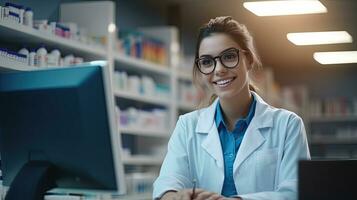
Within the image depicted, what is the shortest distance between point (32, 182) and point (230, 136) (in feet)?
2.59

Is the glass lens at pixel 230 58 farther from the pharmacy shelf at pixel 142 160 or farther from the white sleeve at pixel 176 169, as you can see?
the pharmacy shelf at pixel 142 160

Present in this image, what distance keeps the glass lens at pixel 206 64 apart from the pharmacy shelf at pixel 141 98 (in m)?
2.36

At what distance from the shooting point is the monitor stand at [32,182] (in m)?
1.83

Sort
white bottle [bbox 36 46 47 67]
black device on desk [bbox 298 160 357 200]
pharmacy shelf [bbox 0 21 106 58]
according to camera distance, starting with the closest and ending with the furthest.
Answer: black device on desk [bbox 298 160 357 200], pharmacy shelf [bbox 0 21 106 58], white bottle [bbox 36 46 47 67]

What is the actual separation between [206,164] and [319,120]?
7708mm

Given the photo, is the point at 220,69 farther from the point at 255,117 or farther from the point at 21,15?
the point at 21,15

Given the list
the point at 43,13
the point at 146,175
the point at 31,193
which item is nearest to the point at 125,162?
the point at 146,175

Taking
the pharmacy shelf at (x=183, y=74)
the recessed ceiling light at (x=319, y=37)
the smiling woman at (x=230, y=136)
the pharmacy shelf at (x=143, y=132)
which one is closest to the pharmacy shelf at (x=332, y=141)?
the recessed ceiling light at (x=319, y=37)

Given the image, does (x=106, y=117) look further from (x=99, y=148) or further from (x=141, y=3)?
(x=141, y=3)

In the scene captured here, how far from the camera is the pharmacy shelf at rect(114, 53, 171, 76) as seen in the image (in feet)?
15.7

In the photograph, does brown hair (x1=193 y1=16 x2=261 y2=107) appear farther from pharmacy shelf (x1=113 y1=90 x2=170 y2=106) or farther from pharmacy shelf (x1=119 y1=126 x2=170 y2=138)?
pharmacy shelf (x1=119 y1=126 x2=170 y2=138)

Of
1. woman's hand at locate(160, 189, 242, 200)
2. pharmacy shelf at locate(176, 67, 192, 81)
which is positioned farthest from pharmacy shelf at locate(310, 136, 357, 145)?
woman's hand at locate(160, 189, 242, 200)

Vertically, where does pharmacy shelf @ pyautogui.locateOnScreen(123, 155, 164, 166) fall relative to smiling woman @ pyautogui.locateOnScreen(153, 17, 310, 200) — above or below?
below

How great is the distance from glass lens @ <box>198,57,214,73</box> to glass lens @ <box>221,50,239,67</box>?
0.05 m
